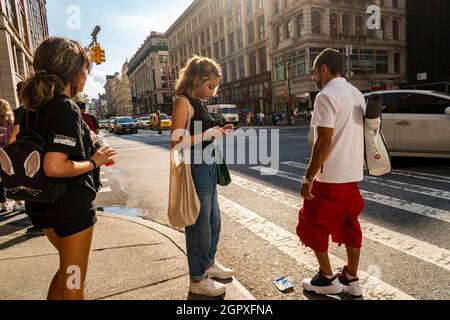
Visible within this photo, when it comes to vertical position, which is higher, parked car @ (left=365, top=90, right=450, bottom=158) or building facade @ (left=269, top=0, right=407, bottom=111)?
building facade @ (left=269, top=0, right=407, bottom=111)

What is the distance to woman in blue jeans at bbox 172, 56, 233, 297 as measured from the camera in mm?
2594

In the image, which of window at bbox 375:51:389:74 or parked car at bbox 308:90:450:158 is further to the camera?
window at bbox 375:51:389:74

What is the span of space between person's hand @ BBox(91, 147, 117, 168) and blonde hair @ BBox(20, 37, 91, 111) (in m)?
0.38

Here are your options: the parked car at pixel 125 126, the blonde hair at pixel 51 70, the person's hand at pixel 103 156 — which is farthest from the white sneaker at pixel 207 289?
the parked car at pixel 125 126

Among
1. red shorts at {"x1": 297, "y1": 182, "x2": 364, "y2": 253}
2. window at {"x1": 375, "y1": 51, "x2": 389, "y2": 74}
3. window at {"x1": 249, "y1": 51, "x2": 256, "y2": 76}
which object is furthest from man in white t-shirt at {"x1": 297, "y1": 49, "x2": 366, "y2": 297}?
window at {"x1": 249, "y1": 51, "x2": 256, "y2": 76}

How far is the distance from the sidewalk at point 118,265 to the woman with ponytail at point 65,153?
101 cm

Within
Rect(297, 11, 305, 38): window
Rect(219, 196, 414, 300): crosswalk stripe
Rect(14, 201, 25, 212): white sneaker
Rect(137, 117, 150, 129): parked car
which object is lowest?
Rect(219, 196, 414, 300): crosswalk stripe

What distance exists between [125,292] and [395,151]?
7196mm

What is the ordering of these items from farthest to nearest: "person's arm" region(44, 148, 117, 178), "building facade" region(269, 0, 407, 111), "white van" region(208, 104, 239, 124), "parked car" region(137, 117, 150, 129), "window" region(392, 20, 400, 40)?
"parked car" region(137, 117, 150, 129) → "window" region(392, 20, 400, 40) → "building facade" region(269, 0, 407, 111) → "white van" region(208, 104, 239, 124) → "person's arm" region(44, 148, 117, 178)

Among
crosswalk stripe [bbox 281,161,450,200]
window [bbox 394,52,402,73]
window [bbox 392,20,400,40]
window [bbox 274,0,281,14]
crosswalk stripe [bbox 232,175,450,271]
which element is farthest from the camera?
window [bbox 394,52,402,73]

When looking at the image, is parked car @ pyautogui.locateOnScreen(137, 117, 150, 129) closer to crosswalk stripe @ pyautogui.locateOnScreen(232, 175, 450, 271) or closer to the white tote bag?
crosswalk stripe @ pyautogui.locateOnScreen(232, 175, 450, 271)

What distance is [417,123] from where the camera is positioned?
758 centimetres
